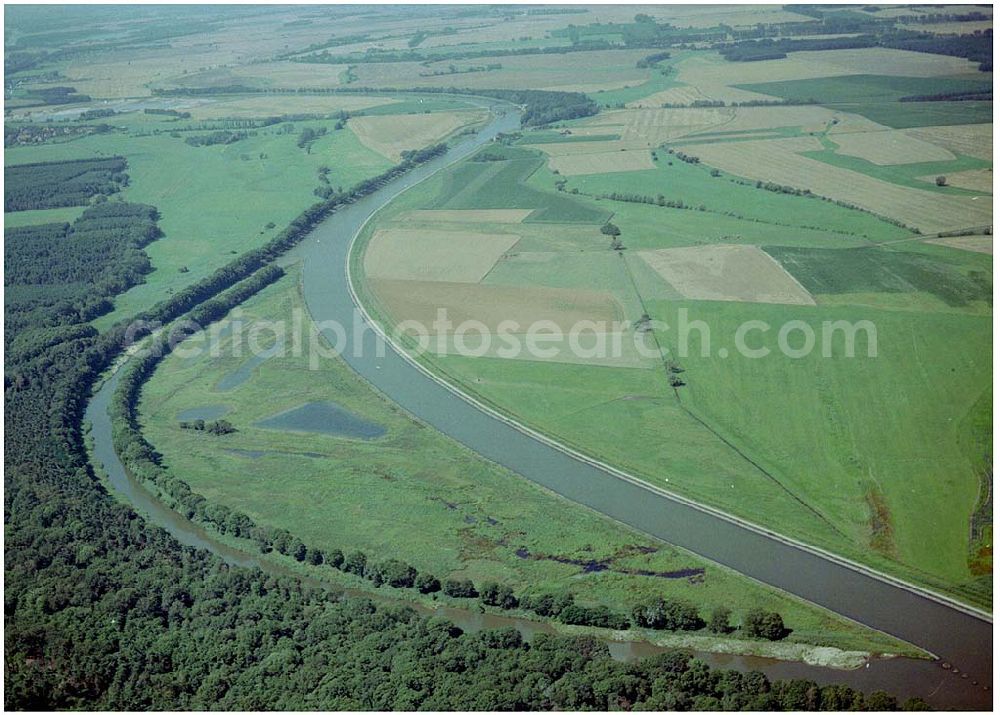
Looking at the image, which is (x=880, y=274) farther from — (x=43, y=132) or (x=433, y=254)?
(x=43, y=132)

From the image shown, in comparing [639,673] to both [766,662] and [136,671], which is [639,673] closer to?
[766,662]

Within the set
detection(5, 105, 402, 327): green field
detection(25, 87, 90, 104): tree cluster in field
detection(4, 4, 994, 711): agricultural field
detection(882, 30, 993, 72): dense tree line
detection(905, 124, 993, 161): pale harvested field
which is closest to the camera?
detection(4, 4, 994, 711): agricultural field

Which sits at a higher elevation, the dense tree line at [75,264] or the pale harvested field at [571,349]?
the dense tree line at [75,264]

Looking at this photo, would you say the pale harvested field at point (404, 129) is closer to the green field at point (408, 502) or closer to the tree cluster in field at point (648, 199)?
the tree cluster in field at point (648, 199)

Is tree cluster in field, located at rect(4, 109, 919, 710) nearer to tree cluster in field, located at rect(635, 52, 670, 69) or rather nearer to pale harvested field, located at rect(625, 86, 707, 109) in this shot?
pale harvested field, located at rect(625, 86, 707, 109)

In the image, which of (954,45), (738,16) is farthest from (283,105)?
(738,16)

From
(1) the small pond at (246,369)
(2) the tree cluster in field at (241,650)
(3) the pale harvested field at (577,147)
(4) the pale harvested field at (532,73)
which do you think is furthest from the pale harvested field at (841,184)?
(2) the tree cluster in field at (241,650)

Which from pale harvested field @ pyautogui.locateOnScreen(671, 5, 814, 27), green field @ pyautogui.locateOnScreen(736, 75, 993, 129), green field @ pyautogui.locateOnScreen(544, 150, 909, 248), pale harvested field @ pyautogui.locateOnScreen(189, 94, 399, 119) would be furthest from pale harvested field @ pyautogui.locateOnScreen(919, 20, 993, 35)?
pale harvested field @ pyautogui.locateOnScreen(189, 94, 399, 119)

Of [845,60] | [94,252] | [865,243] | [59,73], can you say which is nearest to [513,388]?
[865,243]
